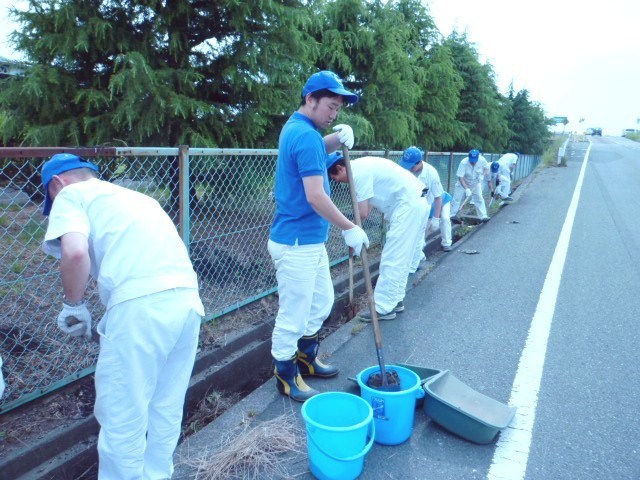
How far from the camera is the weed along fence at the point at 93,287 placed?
272cm

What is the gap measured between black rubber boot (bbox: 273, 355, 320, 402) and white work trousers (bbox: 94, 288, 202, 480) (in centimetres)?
108

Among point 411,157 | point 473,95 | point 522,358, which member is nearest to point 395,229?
point 411,157

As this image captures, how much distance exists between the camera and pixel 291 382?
3.06 metres

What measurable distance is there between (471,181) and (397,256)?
19.1 ft

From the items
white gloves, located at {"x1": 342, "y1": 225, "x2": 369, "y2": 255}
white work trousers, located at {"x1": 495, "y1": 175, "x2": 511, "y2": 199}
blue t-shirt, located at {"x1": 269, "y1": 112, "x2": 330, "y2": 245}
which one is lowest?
white work trousers, located at {"x1": 495, "y1": 175, "x2": 511, "y2": 199}

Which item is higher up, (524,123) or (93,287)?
(524,123)

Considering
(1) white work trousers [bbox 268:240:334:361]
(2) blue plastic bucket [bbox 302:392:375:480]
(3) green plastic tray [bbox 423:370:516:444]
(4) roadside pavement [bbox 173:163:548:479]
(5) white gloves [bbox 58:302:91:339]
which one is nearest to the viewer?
(5) white gloves [bbox 58:302:91:339]

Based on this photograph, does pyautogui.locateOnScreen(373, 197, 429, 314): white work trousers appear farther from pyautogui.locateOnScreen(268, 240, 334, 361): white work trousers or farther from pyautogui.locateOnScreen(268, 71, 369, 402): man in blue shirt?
pyautogui.locateOnScreen(268, 240, 334, 361): white work trousers

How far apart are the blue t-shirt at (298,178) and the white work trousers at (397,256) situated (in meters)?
1.76

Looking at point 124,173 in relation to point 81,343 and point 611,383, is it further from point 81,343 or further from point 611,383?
point 611,383

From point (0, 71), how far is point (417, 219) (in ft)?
21.7

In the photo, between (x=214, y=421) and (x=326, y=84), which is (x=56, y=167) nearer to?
(x=326, y=84)

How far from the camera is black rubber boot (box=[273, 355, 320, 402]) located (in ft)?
9.92

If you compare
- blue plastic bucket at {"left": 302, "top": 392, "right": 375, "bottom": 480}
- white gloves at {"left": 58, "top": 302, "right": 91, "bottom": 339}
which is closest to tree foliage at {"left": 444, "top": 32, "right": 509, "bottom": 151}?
blue plastic bucket at {"left": 302, "top": 392, "right": 375, "bottom": 480}
